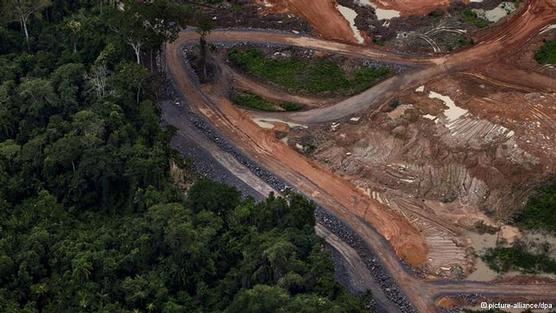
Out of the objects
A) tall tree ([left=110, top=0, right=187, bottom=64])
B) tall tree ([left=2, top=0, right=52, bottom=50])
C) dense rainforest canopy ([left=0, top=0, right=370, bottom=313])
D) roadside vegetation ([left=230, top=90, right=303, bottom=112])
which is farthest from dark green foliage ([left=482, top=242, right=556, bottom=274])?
tall tree ([left=2, top=0, right=52, bottom=50])

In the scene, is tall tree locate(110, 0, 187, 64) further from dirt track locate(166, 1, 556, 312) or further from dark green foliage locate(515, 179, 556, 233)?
dark green foliage locate(515, 179, 556, 233)

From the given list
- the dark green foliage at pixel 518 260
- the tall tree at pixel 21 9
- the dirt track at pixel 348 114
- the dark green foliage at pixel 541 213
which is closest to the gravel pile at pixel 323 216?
the dirt track at pixel 348 114

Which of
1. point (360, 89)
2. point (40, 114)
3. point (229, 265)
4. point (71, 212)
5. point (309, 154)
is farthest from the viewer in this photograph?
point (360, 89)

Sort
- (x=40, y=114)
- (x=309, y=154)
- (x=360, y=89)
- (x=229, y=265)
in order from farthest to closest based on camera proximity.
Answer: (x=360, y=89) → (x=309, y=154) → (x=40, y=114) → (x=229, y=265)

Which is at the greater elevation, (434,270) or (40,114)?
(40,114)

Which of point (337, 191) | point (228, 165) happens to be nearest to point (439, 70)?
point (337, 191)

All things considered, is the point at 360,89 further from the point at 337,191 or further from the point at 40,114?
the point at 40,114

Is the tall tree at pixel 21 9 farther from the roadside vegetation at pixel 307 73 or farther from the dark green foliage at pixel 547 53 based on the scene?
the dark green foliage at pixel 547 53
